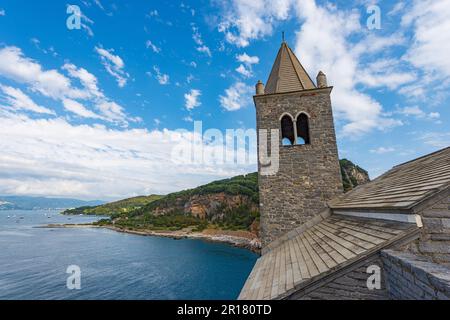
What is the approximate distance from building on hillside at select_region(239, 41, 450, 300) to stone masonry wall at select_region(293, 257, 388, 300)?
1cm

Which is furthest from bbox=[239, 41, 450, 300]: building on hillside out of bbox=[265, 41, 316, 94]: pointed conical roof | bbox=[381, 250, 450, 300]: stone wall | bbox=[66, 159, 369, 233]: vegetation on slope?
bbox=[66, 159, 369, 233]: vegetation on slope

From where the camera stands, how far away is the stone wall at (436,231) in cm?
319

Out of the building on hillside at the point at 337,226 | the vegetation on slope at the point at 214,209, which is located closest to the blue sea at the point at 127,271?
the building on hillside at the point at 337,226

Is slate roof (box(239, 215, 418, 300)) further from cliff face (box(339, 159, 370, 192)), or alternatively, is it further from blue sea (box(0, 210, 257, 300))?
cliff face (box(339, 159, 370, 192))

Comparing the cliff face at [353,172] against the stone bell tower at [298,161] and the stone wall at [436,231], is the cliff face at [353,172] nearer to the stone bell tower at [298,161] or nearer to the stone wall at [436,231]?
the stone bell tower at [298,161]

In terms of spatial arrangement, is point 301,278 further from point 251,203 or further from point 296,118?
point 251,203

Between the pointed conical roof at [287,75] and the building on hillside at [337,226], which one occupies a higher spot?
the pointed conical roof at [287,75]

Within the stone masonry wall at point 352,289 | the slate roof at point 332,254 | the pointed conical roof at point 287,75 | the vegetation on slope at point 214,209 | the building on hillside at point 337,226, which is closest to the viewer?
the building on hillside at point 337,226

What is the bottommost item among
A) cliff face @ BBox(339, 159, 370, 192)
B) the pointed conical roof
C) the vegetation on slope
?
the vegetation on slope

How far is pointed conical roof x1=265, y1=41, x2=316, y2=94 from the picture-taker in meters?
9.99

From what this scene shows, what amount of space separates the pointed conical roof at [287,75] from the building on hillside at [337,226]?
0.43 feet

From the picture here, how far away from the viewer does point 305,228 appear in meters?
8.16
